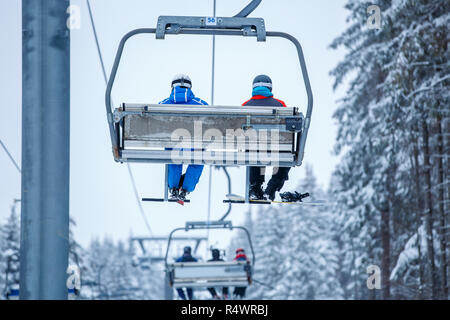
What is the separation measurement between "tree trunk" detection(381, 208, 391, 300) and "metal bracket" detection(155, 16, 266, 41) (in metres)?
20.3

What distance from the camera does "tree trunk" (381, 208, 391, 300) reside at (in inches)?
979

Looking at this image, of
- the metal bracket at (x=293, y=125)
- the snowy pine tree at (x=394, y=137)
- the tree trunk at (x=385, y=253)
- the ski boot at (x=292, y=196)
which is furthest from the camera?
the tree trunk at (x=385, y=253)

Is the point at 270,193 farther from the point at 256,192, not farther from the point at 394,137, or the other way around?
the point at 394,137

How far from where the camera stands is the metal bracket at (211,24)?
5.29 m

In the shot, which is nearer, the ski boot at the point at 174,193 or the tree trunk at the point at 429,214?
the ski boot at the point at 174,193

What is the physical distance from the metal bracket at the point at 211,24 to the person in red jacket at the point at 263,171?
1640 mm

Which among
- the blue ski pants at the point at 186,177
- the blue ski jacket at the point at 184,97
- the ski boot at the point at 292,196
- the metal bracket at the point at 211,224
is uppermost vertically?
the blue ski jacket at the point at 184,97

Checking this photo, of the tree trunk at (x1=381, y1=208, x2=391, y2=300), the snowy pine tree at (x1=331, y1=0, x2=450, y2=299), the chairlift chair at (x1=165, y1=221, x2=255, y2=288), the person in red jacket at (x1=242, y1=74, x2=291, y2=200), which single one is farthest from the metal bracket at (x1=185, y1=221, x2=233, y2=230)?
the tree trunk at (x1=381, y1=208, x2=391, y2=300)

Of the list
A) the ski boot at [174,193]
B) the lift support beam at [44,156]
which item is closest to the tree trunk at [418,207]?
the ski boot at [174,193]

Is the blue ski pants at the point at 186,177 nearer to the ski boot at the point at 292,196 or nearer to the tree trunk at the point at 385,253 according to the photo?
the ski boot at the point at 292,196

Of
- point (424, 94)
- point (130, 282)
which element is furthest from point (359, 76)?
point (130, 282)
